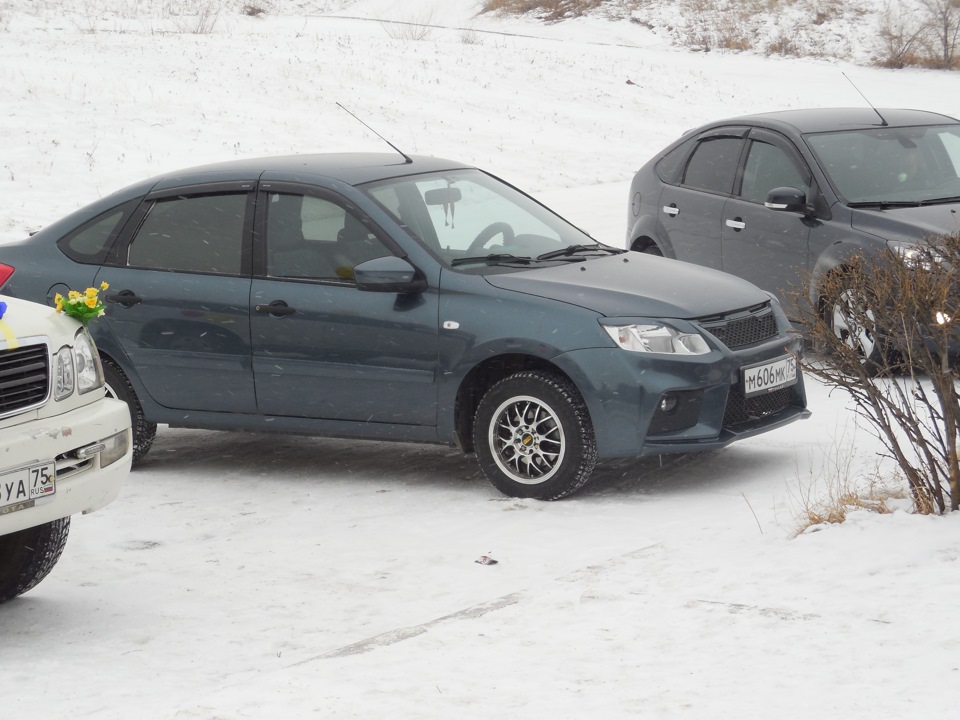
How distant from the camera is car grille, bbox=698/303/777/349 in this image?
7078mm

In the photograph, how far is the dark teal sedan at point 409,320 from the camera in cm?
693

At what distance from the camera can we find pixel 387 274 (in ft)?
23.4

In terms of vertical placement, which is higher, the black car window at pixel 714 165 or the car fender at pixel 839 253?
the black car window at pixel 714 165

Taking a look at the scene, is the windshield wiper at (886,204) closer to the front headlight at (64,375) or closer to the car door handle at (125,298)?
the car door handle at (125,298)

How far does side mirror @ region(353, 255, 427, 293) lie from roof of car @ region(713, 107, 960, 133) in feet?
13.9

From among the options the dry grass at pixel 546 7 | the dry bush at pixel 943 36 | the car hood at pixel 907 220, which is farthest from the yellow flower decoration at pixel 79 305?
the dry grass at pixel 546 7

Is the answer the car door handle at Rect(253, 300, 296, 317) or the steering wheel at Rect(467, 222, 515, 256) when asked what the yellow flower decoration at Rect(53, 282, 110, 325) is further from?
the steering wheel at Rect(467, 222, 515, 256)

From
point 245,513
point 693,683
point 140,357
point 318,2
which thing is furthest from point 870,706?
point 318,2

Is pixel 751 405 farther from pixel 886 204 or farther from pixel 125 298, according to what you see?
pixel 125 298

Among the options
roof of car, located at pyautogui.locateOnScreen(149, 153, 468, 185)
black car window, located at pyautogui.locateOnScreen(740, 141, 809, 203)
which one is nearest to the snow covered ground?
roof of car, located at pyautogui.locateOnScreen(149, 153, 468, 185)

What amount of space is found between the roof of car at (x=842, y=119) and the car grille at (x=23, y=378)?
649 cm

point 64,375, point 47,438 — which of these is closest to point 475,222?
point 64,375

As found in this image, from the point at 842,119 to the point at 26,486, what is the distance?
23.8 ft

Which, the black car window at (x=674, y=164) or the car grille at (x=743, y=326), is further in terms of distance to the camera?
the black car window at (x=674, y=164)
